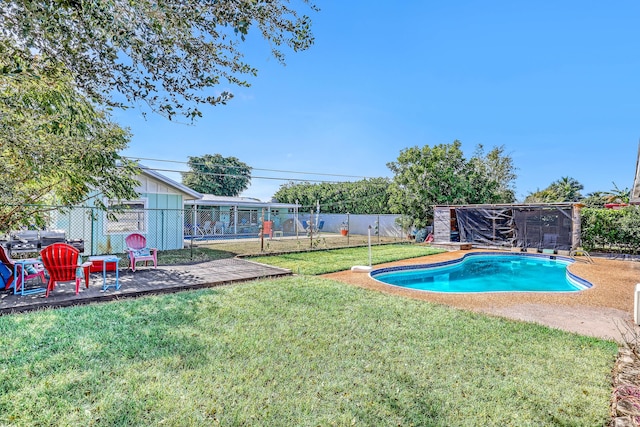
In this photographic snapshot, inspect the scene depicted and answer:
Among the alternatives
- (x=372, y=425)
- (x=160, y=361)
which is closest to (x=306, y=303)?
(x=160, y=361)

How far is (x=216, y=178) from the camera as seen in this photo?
120 feet

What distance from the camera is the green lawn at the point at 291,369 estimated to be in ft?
7.88

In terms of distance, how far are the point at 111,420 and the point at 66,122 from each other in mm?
3200

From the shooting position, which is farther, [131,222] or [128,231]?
[131,222]

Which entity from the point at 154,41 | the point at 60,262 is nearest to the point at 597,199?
the point at 154,41

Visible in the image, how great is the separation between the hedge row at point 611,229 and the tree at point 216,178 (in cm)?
2912

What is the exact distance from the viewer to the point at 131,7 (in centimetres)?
232

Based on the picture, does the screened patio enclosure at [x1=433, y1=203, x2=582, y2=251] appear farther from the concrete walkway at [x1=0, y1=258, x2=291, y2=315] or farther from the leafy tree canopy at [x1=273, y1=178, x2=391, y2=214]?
the concrete walkway at [x1=0, y1=258, x2=291, y2=315]

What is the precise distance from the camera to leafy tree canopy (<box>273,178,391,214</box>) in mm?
26859

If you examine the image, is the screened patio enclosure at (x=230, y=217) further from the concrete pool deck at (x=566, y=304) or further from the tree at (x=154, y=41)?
the tree at (x=154, y=41)

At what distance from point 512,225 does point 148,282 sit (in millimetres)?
16521

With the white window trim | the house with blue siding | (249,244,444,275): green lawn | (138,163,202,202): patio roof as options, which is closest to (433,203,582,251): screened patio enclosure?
(249,244,444,275): green lawn

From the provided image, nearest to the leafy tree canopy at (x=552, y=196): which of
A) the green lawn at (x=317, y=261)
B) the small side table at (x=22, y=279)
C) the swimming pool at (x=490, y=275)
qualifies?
the swimming pool at (x=490, y=275)

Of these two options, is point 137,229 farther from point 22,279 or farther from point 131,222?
point 22,279
